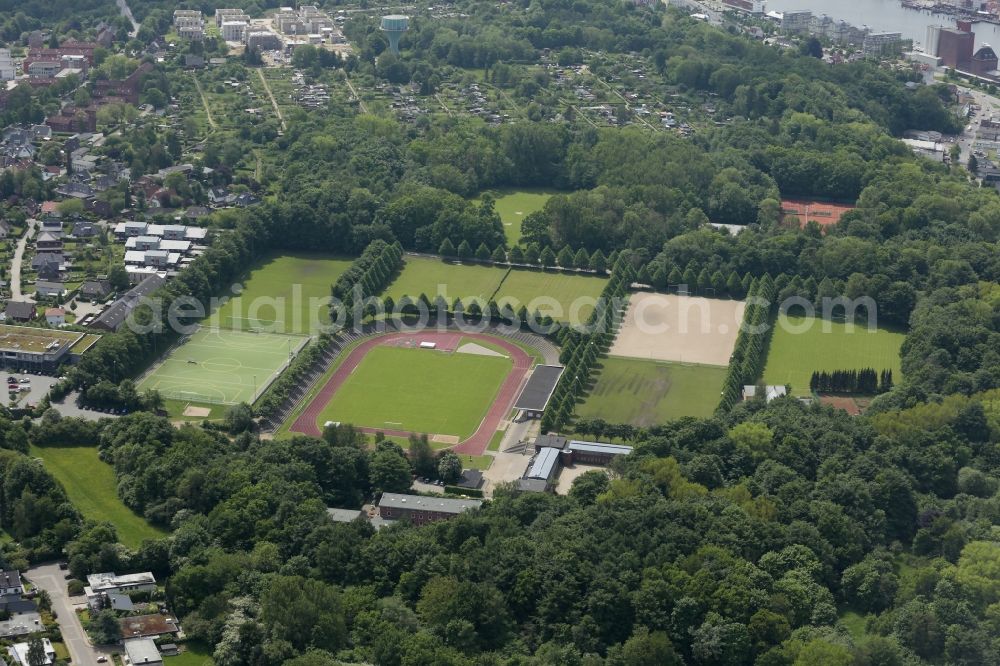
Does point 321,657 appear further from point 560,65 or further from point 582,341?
point 560,65

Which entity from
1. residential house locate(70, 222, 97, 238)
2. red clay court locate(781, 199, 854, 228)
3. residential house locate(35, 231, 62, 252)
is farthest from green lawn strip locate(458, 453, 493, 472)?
red clay court locate(781, 199, 854, 228)

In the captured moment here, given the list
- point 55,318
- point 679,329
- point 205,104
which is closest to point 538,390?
point 679,329

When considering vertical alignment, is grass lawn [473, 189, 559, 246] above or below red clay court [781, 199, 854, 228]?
below

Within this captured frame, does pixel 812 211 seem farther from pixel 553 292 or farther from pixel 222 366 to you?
pixel 222 366

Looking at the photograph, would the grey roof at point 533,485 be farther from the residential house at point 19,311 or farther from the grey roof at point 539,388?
the residential house at point 19,311

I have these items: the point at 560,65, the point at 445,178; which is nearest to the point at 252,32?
the point at 560,65

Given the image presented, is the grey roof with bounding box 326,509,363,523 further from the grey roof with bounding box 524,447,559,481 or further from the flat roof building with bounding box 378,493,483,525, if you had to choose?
the grey roof with bounding box 524,447,559,481

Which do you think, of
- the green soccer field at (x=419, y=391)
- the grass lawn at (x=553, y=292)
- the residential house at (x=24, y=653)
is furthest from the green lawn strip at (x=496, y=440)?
the residential house at (x=24, y=653)
